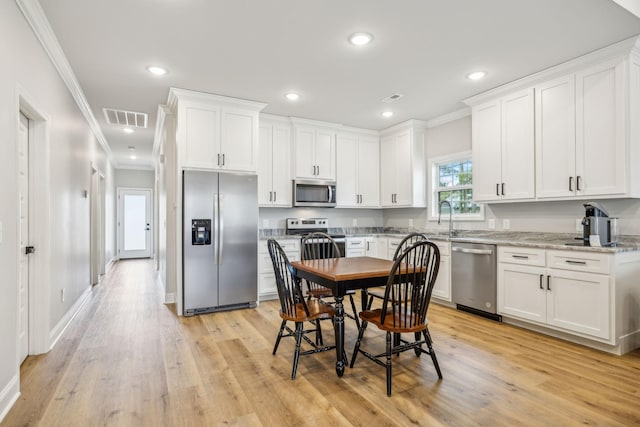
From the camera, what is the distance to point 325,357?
2811 millimetres

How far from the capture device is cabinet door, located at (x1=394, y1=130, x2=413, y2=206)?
5434 millimetres

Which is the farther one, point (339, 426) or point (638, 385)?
point (638, 385)

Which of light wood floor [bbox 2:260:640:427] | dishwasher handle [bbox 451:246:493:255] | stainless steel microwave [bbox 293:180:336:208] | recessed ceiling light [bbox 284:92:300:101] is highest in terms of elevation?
recessed ceiling light [bbox 284:92:300:101]

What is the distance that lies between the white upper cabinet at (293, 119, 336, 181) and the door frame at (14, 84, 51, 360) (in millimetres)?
3048

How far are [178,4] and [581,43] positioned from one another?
3307 mm

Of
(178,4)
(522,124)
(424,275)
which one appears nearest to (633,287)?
(522,124)

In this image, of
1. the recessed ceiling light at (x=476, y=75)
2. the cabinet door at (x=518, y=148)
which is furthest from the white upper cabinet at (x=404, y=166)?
the recessed ceiling light at (x=476, y=75)

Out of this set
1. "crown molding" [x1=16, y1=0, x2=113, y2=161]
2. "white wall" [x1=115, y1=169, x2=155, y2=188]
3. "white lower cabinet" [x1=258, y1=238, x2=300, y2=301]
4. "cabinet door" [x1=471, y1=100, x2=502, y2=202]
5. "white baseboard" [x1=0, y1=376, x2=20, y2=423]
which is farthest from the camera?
"white wall" [x1=115, y1=169, x2=155, y2=188]

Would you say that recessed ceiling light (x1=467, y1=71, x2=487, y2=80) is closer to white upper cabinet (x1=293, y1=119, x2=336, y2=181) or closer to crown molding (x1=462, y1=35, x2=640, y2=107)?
crown molding (x1=462, y1=35, x2=640, y2=107)

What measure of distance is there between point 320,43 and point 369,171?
10.4 feet

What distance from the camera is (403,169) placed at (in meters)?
5.55

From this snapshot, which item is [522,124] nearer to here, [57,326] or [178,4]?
[178,4]

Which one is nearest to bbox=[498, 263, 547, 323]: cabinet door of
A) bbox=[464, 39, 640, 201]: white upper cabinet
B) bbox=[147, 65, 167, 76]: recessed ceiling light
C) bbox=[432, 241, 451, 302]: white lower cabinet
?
bbox=[432, 241, 451, 302]: white lower cabinet

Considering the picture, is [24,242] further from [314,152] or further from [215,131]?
[314,152]
